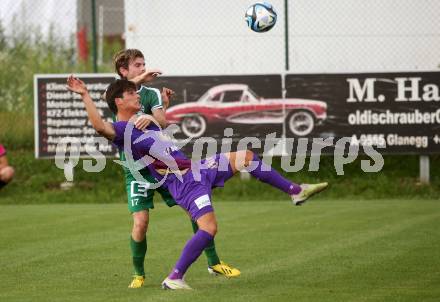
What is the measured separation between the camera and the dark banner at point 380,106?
17922 mm

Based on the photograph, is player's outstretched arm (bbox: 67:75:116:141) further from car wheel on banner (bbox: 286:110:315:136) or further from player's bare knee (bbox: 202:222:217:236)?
car wheel on banner (bbox: 286:110:315:136)

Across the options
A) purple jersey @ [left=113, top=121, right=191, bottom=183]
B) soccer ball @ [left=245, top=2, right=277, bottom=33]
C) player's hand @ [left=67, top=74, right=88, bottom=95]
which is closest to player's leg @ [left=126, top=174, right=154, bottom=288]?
purple jersey @ [left=113, top=121, right=191, bottom=183]

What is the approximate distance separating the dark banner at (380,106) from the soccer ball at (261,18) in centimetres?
600

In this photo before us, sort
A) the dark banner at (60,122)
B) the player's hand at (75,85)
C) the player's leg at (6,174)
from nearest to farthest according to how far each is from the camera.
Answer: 1. the player's leg at (6,174)
2. the player's hand at (75,85)
3. the dark banner at (60,122)

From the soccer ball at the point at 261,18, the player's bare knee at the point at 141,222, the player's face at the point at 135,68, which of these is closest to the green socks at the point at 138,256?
the player's bare knee at the point at 141,222

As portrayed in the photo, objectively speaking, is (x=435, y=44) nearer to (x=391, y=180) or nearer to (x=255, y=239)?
(x=391, y=180)

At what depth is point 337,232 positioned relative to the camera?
12.7 meters

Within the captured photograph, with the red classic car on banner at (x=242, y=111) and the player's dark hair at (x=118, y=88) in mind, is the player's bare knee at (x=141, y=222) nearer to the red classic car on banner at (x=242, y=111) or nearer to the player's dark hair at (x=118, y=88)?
the player's dark hair at (x=118, y=88)

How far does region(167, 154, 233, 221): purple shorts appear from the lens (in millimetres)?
8727

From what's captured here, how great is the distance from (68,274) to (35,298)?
140 cm

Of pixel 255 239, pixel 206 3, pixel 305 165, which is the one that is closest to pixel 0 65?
pixel 206 3

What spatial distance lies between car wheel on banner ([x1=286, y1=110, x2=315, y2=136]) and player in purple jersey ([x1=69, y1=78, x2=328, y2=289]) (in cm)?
909

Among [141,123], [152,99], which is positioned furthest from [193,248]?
[152,99]

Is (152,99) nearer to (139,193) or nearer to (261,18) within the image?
(139,193)
